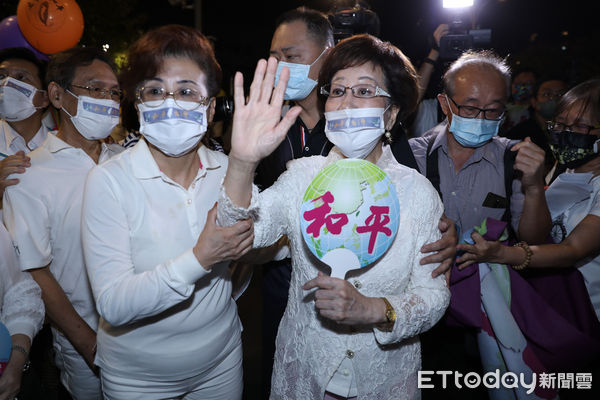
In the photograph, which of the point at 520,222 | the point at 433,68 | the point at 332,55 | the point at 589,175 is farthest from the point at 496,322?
the point at 433,68

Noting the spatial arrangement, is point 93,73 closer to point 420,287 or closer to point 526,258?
point 420,287

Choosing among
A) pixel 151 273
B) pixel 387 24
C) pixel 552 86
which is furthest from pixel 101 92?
pixel 387 24

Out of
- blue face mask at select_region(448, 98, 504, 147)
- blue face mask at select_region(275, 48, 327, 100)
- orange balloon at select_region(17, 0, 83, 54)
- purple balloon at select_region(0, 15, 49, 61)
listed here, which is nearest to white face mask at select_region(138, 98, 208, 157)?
blue face mask at select_region(275, 48, 327, 100)

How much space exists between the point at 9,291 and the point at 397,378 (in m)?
1.67

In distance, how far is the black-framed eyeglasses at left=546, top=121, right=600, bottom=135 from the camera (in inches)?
99.5

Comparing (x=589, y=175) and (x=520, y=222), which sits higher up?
(x=589, y=175)

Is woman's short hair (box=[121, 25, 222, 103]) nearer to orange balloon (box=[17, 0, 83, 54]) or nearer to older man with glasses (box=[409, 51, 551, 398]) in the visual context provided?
older man with glasses (box=[409, 51, 551, 398])

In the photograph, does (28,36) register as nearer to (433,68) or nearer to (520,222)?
(433,68)

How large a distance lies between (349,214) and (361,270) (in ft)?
1.18

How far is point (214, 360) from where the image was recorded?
1769mm

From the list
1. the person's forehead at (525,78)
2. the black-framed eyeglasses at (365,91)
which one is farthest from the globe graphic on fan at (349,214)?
the person's forehead at (525,78)

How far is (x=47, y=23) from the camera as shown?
4.53 m

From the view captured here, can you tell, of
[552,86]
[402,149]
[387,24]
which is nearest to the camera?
[402,149]

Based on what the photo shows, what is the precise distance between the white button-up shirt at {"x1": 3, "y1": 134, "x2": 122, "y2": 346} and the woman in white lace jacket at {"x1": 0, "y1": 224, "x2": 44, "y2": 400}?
23 cm
